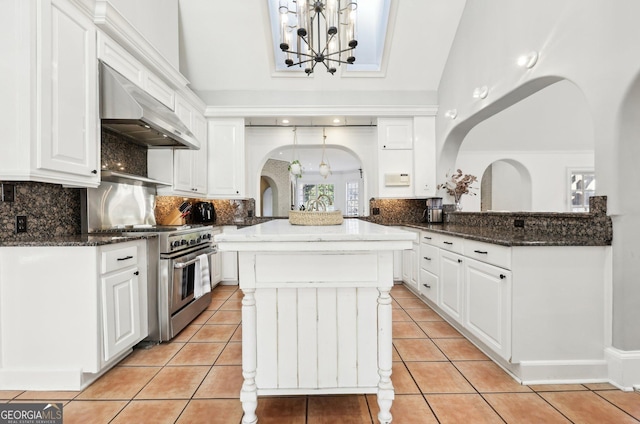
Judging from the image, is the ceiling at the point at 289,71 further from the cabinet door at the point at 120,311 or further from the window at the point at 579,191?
the window at the point at 579,191

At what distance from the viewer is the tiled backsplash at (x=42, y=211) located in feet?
6.76

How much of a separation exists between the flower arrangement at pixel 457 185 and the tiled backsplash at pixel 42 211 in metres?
4.16

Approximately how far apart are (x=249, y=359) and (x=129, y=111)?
6.64 feet

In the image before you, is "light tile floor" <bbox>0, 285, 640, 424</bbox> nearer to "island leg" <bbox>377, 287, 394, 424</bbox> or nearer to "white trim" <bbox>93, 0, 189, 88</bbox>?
"island leg" <bbox>377, 287, 394, 424</bbox>

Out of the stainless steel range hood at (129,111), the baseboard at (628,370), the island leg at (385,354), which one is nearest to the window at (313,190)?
the stainless steel range hood at (129,111)

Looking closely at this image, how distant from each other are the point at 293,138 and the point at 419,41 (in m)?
2.24

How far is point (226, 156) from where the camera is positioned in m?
4.52

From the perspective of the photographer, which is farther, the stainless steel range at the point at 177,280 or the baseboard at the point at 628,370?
the stainless steel range at the point at 177,280

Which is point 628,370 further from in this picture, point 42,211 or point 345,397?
point 42,211

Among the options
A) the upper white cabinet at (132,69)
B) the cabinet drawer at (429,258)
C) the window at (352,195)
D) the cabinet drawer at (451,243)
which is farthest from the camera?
the window at (352,195)

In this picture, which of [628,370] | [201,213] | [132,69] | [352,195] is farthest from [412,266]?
[352,195]

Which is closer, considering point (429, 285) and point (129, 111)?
point (129, 111)

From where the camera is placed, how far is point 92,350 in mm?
2000

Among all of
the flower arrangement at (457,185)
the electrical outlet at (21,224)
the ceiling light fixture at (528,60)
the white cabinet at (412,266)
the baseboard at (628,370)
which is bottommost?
the baseboard at (628,370)
